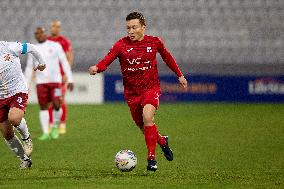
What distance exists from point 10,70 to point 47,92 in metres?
5.96

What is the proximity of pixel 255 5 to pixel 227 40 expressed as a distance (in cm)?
139

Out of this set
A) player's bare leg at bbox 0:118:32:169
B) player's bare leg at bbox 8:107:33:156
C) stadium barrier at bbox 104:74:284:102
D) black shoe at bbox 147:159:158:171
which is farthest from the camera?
stadium barrier at bbox 104:74:284:102

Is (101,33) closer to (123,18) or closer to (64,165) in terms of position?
(123,18)

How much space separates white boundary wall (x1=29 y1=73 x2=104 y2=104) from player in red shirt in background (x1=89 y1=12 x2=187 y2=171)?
13771mm

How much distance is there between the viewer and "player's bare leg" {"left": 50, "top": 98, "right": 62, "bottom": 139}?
17.2 meters

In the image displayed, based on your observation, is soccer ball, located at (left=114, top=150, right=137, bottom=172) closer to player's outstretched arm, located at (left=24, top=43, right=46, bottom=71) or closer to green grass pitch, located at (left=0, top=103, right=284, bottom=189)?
green grass pitch, located at (left=0, top=103, right=284, bottom=189)

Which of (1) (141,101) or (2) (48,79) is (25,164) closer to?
(1) (141,101)

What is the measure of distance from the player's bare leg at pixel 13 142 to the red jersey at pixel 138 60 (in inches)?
61.0

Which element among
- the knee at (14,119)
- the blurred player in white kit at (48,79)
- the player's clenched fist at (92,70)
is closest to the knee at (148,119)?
the player's clenched fist at (92,70)

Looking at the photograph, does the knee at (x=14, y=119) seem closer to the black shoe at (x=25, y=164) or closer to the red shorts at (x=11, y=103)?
the red shorts at (x=11, y=103)

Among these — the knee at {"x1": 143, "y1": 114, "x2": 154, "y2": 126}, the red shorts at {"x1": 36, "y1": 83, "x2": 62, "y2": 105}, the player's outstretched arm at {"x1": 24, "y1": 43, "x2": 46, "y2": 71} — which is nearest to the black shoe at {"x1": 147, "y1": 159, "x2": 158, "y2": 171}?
the knee at {"x1": 143, "y1": 114, "x2": 154, "y2": 126}

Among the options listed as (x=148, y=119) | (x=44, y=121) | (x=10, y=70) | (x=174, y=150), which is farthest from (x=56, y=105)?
(x=148, y=119)

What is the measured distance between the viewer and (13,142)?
11.4 m

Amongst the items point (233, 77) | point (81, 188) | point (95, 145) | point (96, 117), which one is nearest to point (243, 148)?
point (95, 145)
